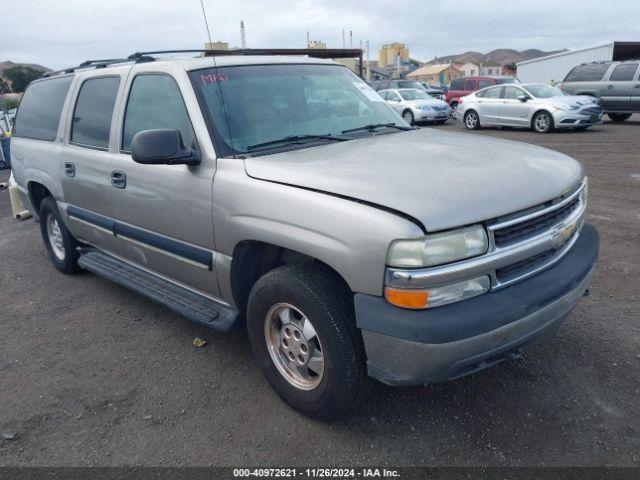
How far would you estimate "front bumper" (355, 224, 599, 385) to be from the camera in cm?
221

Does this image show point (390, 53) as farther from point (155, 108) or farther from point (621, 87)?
point (155, 108)

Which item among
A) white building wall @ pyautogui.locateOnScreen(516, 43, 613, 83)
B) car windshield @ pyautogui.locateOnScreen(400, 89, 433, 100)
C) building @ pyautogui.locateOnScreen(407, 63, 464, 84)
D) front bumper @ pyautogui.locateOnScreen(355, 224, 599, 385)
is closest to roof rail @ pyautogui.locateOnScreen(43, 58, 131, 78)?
front bumper @ pyautogui.locateOnScreen(355, 224, 599, 385)

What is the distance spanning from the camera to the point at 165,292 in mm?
3633

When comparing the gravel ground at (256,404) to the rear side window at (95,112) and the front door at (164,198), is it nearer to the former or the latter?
the front door at (164,198)

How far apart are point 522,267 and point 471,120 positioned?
53.1 ft

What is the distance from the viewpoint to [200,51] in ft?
13.1

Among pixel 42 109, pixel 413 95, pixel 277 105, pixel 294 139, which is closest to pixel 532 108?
pixel 413 95

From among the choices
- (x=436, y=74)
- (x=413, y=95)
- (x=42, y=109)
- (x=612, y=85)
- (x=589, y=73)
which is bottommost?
(x=436, y=74)

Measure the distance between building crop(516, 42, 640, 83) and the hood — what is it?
33.5 meters

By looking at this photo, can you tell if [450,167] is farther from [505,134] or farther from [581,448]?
[505,134]

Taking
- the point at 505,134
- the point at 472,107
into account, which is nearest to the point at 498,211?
the point at 505,134

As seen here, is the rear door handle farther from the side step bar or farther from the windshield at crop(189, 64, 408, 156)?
the windshield at crop(189, 64, 408, 156)

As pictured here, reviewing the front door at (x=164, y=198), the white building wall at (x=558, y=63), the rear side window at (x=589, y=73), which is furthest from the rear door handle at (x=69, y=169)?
the white building wall at (x=558, y=63)

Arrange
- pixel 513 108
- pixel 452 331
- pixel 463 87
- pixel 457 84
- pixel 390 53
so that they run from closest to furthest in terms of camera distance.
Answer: pixel 452 331 → pixel 513 108 → pixel 463 87 → pixel 457 84 → pixel 390 53
